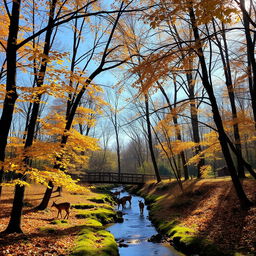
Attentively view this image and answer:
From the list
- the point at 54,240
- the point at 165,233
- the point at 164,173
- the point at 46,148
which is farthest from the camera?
the point at 164,173

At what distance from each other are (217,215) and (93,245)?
215 inches

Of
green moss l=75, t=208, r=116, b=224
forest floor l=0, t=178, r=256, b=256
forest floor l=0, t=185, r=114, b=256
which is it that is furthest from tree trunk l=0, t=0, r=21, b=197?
green moss l=75, t=208, r=116, b=224

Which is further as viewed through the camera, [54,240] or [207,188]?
[207,188]

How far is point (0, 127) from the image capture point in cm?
516

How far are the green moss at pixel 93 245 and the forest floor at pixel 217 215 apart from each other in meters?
3.17

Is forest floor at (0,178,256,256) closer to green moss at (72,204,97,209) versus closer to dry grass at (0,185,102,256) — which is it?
dry grass at (0,185,102,256)

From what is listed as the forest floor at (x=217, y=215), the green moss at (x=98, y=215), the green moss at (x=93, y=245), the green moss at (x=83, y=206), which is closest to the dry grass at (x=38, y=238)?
the green moss at (x=93, y=245)

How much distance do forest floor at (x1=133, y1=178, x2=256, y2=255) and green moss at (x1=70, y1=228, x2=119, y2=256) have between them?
3174mm

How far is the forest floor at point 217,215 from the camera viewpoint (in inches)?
255

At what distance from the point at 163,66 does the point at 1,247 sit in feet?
21.2

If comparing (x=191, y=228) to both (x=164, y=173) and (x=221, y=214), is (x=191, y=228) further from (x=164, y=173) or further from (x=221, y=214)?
(x=164, y=173)

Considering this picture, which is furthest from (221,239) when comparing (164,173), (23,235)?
(164,173)

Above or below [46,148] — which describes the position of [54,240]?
below

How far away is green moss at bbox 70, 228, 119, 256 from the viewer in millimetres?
5809
